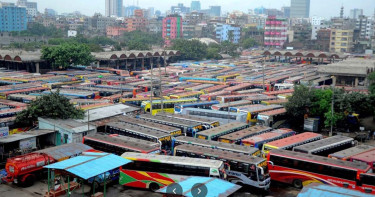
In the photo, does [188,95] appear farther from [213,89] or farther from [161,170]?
[161,170]

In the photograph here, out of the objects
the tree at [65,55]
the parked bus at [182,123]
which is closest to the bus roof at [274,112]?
the parked bus at [182,123]

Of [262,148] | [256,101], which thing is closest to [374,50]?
[256,101]

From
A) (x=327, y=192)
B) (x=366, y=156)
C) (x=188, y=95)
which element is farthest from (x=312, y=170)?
(x=188, y=95)

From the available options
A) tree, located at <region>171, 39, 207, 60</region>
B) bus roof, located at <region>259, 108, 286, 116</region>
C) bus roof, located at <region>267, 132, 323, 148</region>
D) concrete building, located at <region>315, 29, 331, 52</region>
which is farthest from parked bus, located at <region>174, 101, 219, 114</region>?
concrete building, located at <region>315, 29, 331, 52</region>

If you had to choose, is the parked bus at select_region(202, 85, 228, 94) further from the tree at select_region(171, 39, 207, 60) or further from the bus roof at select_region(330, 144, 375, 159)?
the tree at select_region(171, 39, 207, 60)

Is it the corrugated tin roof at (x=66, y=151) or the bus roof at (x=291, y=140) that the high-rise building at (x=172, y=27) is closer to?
the bus roof at (x=291, y=140)

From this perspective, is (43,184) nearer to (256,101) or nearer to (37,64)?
(256,101)
